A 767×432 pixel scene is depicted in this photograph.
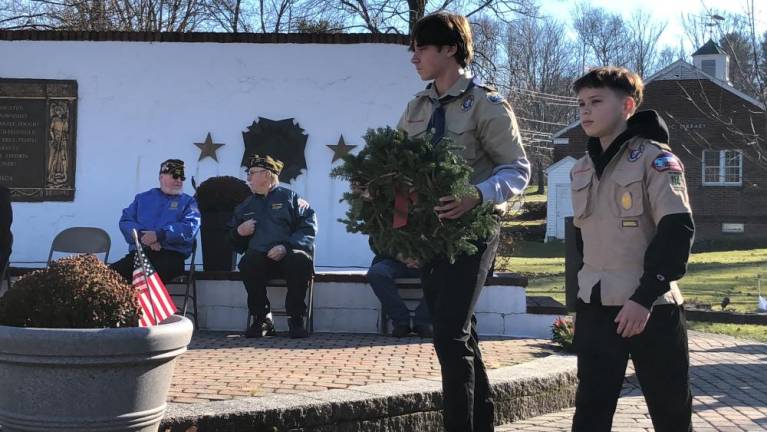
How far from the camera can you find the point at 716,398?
6.76 meters

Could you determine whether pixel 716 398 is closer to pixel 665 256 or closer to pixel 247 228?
pixel 665 256

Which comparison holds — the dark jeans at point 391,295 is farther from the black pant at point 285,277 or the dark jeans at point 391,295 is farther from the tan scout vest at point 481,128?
the tan scout vest at point 481,128

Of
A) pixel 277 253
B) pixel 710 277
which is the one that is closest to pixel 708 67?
pixel 710 277

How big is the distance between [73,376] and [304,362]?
3008 mm

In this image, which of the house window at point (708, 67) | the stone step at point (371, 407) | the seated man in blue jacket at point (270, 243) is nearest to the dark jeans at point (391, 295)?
the seated man in blue jacket at point (270, 243)

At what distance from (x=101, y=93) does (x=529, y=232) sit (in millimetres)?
31857

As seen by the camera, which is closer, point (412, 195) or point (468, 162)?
point (412, 195)

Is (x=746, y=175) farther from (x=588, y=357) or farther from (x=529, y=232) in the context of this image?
(x=588, y=357)

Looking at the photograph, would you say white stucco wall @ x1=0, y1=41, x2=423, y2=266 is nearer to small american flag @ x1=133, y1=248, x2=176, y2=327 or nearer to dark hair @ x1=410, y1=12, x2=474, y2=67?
small american flag @ x1=133, y1=248, x2=176, y2=327

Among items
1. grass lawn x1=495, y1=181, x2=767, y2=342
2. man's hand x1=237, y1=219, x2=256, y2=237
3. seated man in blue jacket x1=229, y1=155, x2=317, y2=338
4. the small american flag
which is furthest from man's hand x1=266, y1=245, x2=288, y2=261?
the small american flag

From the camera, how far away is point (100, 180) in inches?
443

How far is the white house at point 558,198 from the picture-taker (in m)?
40.0

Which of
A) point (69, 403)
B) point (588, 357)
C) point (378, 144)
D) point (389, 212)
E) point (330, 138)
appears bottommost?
point (69, 403)

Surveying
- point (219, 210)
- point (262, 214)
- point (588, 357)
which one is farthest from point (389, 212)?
point (219, 210)
